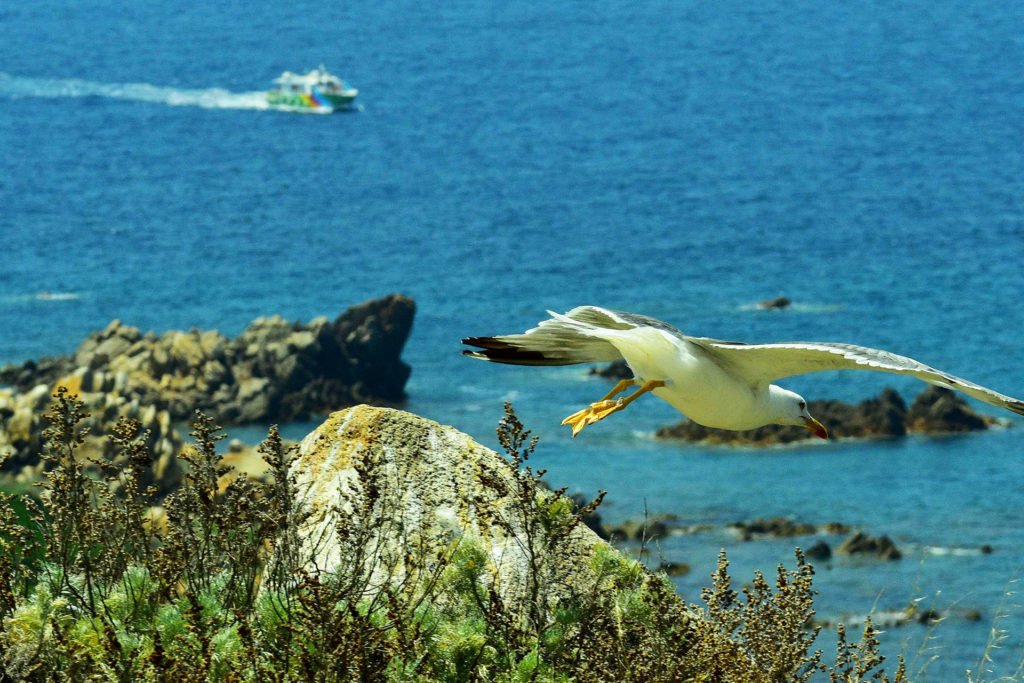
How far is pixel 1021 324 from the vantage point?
226 ft

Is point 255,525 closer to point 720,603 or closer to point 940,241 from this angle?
point 720,603

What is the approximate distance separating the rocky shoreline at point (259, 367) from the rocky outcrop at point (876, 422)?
471 inches

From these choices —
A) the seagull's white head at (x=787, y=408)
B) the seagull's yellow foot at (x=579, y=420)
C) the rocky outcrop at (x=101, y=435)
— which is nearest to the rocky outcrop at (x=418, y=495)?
the seagull's yellow foot at (x=579, y=420)

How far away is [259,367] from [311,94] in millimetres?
73220

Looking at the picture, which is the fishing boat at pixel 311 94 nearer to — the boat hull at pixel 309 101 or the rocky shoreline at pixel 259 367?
the boat hull at pixel 309 101

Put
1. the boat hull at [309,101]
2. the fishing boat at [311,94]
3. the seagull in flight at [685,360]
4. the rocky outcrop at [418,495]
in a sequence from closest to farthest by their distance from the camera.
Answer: the seagull in flight at [685,360], the rocky outcrop at [418,495], the fishing boat at [311,94], the boat hull at [309,101]

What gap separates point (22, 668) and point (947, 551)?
125 ft

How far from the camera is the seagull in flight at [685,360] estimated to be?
22.2 feet

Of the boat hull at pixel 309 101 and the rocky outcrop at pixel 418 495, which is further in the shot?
the boat hull at pixel 309 101

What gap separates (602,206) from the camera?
91875mm

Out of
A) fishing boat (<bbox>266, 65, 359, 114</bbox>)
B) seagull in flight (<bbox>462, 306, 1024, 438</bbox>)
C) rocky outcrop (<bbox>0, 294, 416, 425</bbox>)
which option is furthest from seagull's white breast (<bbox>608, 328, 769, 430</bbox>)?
fishing boat (<bbox>266, 65, 359, 114</bbox>)

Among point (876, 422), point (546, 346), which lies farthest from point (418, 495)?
point (876, 422)

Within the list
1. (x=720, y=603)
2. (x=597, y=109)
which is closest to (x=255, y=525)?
(x=720, y=603)

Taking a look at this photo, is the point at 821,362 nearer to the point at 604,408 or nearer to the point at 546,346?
the point at 604,408
